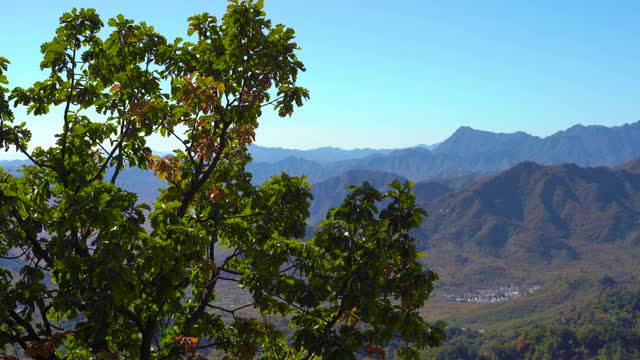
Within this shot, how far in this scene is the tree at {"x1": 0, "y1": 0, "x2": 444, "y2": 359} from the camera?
12055 mm

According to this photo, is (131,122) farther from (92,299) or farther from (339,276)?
(339,276)

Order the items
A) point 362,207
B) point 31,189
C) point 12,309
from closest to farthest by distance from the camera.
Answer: point 12,309
point 362,207
point 31,189

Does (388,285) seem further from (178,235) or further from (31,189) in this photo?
(31,189)

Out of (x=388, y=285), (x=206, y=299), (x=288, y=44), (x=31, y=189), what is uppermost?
(x=288, y=44)

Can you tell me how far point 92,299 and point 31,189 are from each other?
5.17 meters

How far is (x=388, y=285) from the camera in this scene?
40.8 feet

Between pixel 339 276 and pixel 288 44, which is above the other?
pixel 288 44

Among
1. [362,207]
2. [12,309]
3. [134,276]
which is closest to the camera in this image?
[134,276]

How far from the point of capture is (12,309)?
40.4 ft

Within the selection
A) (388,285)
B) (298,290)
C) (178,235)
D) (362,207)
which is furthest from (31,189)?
(388,285)

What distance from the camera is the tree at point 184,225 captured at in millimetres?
12055

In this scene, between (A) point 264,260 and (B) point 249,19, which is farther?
(B) point 249,19

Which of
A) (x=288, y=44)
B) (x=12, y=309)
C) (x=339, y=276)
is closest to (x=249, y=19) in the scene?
(x=288, y=44)

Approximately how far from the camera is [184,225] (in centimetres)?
1323
